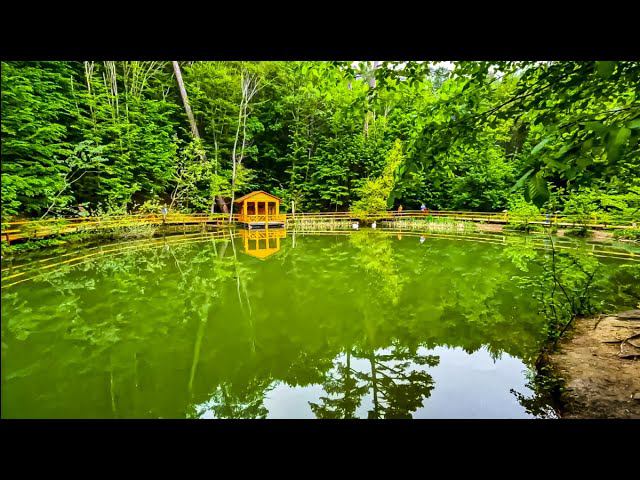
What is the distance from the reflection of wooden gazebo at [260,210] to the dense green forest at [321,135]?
3.36 ft

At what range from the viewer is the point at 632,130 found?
2.54ft

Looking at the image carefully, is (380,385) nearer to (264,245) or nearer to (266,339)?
(266,339)

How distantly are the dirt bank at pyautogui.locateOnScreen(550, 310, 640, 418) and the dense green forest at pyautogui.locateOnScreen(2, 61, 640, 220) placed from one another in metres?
1.29

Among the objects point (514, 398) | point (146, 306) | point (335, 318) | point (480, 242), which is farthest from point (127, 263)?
point (480, 242)

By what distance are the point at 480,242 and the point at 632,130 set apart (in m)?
10.6

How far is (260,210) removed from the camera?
14844mm

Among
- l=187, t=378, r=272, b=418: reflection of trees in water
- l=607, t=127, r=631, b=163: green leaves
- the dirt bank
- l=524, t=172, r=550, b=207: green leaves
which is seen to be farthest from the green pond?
l=607, t=127, r=631, b=163: green leaves

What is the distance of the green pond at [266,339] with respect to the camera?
221cm

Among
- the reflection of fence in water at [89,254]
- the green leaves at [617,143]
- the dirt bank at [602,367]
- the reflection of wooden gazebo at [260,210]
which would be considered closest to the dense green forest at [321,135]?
the green leaves at [617,143]

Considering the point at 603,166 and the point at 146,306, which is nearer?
the point at 603,166

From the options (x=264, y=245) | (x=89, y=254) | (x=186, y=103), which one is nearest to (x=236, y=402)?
(x=89, y=254)

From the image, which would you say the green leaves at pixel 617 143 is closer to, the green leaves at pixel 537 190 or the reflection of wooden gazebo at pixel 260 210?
the green leaves at pixel 537 190

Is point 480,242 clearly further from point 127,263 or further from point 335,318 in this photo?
point 127,263
